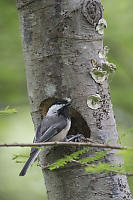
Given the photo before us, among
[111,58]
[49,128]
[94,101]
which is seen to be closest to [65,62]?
[94,101]

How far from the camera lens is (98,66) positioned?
2363mm

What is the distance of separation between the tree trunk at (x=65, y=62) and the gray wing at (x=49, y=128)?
0.30 m

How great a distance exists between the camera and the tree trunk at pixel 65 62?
7.40 feet

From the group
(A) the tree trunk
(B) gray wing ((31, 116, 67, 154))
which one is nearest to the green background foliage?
(B) gray wing ((31, 116, 67, 154))

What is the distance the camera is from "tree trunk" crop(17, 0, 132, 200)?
2.26 m

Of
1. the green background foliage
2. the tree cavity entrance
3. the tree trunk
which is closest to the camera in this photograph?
the tree trunk

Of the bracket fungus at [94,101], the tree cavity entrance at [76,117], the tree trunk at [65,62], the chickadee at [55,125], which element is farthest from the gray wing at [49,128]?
the bracket fungus at [94,101]

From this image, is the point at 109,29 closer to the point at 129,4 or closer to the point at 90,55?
the point at 129,4

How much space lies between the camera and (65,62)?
228 centimetres

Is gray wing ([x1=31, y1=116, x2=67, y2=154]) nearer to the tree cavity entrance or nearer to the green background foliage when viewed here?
the tree cavity entrance

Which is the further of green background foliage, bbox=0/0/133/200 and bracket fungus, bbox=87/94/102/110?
green background foliage, bbox=0/0/133/200

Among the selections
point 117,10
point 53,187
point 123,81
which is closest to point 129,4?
point 117,10

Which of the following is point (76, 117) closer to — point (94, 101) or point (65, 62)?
point (94, 101)

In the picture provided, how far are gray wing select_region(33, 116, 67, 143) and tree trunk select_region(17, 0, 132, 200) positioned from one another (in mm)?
298
